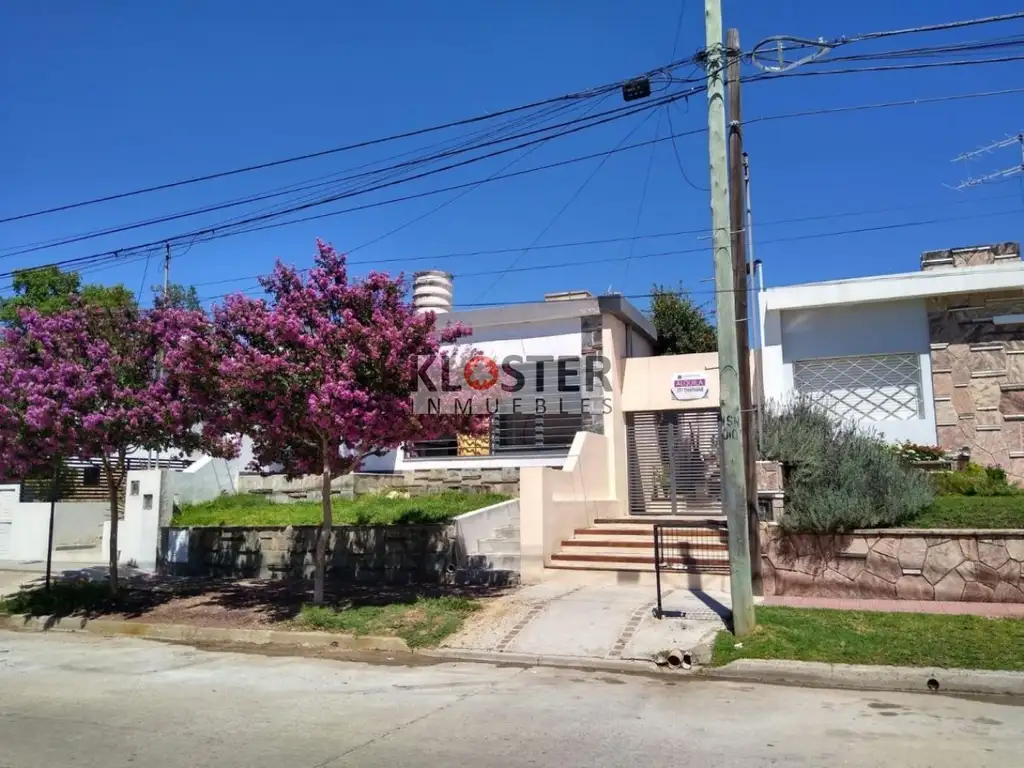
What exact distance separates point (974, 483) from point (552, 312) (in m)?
8.86

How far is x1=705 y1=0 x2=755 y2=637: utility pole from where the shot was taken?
9.36 m

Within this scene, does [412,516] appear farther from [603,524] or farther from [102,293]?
[102,293]

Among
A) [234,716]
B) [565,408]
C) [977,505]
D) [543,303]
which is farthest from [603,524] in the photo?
[234,716]

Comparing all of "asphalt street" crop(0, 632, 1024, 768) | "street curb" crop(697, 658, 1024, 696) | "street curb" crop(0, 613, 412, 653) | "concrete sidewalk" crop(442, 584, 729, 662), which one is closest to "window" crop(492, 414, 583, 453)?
"concrete sidewalk" crop(442, 584, 729, 662)

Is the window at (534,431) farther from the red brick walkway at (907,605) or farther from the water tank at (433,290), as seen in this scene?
the red brick walkway at (907,605)

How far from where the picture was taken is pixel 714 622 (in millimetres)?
10141

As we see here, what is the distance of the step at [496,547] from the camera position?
556 inches

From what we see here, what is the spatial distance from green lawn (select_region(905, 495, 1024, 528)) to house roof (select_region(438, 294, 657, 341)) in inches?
294

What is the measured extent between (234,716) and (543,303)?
12.4 metres

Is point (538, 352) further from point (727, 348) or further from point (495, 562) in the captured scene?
point (727, 348)

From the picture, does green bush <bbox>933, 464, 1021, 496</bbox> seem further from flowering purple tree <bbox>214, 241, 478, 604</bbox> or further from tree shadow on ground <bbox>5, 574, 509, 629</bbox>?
flowering purple tree <bbox>214, 241, 478, 604</bbox>

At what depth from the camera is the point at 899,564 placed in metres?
11.0

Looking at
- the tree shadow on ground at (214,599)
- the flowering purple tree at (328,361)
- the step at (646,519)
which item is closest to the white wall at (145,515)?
the tree shadow on ground at (214,599)

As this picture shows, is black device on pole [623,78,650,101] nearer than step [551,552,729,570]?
Yes
